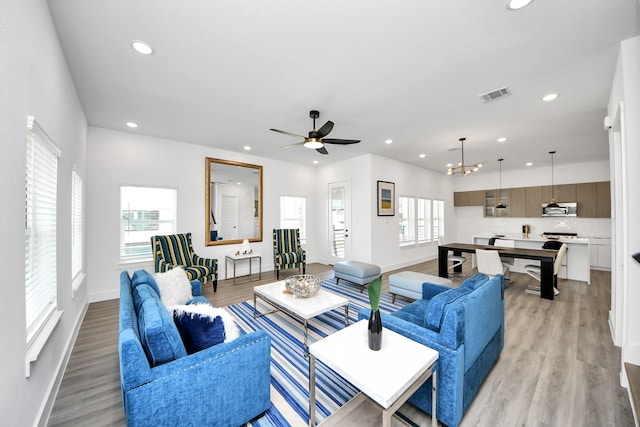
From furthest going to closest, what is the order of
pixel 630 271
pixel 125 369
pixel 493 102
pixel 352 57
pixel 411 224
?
pixel 411 224
pixel 493 102
pixel 352 57
pixel 630 271
pixel 125 369

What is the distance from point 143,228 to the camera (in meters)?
4.40

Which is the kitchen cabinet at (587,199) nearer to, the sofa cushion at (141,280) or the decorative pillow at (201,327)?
the decorative pillow at (201,327)

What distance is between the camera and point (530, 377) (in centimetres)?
208

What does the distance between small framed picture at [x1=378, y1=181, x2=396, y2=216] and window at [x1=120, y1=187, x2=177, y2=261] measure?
→ 14.4 ft

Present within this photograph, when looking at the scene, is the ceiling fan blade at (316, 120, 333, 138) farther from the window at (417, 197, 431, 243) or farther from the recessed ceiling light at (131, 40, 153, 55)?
the window at (417, 197, 431, 243)

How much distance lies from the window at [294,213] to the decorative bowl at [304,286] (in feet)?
11.2

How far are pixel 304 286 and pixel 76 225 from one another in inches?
117

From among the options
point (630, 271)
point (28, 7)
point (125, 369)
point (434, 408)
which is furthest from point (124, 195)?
point (630, 271)

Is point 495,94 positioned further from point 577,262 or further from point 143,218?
point 143,218

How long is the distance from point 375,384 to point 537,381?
1834mm

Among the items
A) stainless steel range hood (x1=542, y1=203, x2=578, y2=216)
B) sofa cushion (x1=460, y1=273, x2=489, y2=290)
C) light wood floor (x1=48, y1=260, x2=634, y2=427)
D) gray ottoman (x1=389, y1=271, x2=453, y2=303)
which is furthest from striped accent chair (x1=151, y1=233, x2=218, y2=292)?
stainless steel range hood (x1=542, y1=203, x2=578, y2=216)

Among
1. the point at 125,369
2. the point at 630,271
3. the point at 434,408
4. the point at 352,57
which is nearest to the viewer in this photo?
the point at 125,369

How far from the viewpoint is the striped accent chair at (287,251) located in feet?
17.4

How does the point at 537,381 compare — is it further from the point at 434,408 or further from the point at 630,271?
the point at 434,408
